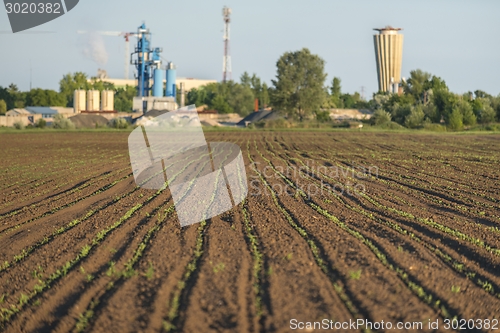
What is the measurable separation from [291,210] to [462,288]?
16.7 feet

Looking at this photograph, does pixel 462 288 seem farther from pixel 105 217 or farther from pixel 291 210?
pixel 105 217

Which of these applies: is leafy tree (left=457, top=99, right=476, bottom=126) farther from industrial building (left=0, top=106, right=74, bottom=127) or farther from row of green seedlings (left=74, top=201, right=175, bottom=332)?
row of green seedlings (left=74, top=201, right=175, bottom=332)

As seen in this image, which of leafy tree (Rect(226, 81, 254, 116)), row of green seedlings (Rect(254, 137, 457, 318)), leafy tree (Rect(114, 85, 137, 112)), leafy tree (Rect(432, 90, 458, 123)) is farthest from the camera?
leafy tree (Rect(114, 85, 137, 112))

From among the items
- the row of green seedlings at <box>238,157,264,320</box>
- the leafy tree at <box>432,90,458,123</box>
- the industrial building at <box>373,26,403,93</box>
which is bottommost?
the row of green seedlings at <box>238,157,264,320</box>

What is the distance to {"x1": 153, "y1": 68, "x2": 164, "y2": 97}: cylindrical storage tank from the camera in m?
88.3

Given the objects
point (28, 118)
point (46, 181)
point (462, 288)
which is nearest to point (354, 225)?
point (462, 288)

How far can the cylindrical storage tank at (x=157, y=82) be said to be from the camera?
88.3 m

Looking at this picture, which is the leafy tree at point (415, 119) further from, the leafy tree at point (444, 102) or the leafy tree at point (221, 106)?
the leafy tree at point (221, 106)

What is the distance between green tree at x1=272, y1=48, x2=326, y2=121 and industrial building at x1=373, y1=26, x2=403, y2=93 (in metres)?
49.9

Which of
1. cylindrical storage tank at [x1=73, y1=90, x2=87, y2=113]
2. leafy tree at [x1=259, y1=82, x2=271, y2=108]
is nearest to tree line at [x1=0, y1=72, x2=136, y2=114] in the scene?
cylindrical storage tank at [x1=73, y1=90, x2=87, y2=113]

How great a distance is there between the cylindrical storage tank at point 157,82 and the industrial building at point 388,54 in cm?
5350

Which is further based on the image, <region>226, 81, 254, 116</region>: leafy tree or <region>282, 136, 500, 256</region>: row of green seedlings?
<region>226, 81, 254, 116</region>: leafy tree

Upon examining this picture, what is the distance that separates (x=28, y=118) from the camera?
78.2m

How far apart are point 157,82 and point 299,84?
21507mm
